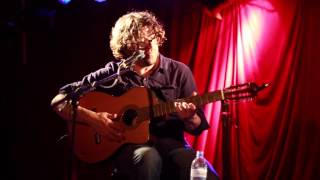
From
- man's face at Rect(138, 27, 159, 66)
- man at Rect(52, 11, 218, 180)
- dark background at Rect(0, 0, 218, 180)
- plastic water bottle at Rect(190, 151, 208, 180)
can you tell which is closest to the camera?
plastic water bottle at Rect(190, 151, 208, 180)

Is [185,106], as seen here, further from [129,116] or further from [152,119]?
[129,116]

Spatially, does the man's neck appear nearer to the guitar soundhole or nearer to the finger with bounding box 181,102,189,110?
the guitar soundhole

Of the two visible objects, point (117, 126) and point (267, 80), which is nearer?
point (117, 126)

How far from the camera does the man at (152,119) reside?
2869 mm

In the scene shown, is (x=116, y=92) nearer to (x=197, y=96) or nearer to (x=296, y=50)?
(x=197, y=96)

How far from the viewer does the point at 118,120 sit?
320 cm

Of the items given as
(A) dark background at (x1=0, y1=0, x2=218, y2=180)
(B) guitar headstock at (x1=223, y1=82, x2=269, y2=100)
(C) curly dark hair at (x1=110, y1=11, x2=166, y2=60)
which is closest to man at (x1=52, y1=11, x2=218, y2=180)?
(C) curly dark hair at (x1=110, y1=11, x2=166, y2=60)

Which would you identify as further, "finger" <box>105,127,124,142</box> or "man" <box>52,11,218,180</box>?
"finger" <box>105,127,124,142</box>

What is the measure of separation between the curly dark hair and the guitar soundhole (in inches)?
18.7

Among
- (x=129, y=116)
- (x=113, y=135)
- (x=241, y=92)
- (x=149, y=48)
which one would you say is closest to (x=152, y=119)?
(x=129, y=116)

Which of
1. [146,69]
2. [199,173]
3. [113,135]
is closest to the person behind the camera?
[199,173]

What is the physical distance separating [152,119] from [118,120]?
25 cm

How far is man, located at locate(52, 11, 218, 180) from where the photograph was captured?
2.87 metres

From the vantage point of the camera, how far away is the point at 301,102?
3.43 metres
